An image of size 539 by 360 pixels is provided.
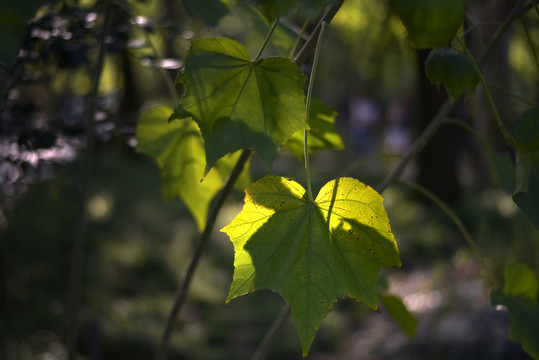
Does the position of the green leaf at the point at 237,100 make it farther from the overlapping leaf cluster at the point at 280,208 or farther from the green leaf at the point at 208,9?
the green leaf at the point at 208,9

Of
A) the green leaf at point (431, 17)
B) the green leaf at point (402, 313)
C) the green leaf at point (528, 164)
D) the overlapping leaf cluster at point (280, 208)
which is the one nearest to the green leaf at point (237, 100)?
the overlapping leaf cluster at point (280, 208)

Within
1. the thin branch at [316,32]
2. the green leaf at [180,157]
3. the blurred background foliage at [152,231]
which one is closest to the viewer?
the thin branch at [316,32]

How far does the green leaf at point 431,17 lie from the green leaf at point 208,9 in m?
0.29

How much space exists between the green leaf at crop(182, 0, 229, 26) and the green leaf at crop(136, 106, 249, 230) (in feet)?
0.63

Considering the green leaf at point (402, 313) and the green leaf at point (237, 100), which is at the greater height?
the green leaf at point (237, 100)

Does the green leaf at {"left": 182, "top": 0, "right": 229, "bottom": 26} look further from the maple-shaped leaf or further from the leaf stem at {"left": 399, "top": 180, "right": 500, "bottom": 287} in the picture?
Answer: the leaf stem at {"left": 399, "top": 180, "right": 500, "bottom": 287}

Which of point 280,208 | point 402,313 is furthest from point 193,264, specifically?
point 402,313

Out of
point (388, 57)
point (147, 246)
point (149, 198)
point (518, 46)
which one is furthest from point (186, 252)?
point (518, 46)

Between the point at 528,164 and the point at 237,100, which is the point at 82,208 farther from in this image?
the point at 528,164

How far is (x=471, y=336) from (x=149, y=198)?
176 inches

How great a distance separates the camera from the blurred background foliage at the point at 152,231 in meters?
1.12

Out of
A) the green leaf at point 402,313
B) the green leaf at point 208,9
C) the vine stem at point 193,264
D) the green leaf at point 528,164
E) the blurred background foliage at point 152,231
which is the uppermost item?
the green leaf at point 208,9

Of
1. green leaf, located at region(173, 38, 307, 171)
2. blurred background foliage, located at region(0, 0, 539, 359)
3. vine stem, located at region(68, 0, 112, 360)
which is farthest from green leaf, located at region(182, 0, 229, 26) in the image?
vine stem, located at region(68, 0, 112, 360)

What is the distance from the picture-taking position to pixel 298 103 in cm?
57
